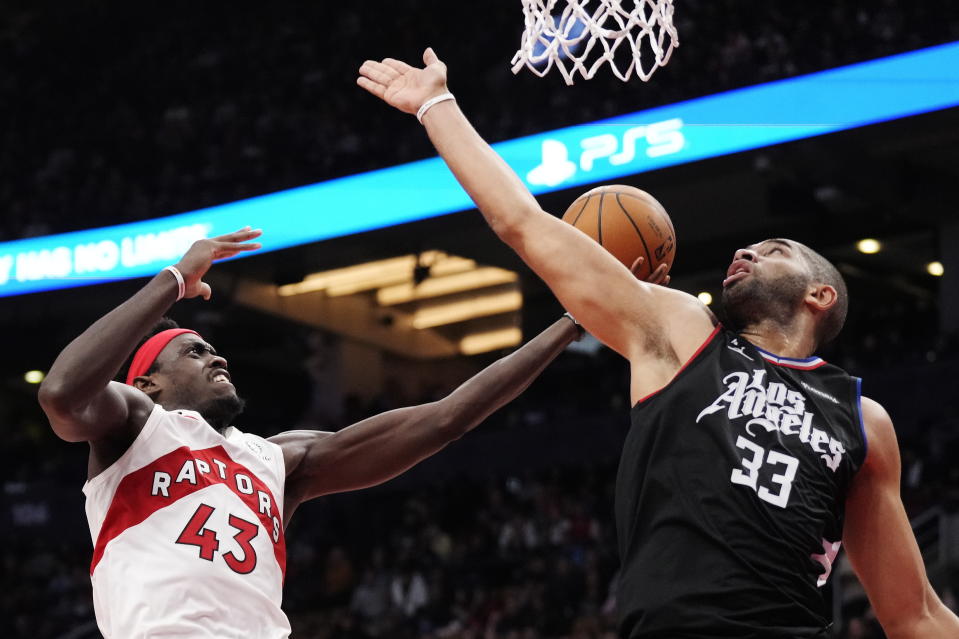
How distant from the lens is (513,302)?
19391 mm

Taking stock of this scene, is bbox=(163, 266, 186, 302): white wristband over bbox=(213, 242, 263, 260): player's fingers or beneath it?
beneath

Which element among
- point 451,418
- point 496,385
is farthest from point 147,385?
point 496,385

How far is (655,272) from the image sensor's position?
11.4ft

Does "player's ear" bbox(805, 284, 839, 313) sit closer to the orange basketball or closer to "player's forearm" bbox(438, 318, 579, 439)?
the orange basketball

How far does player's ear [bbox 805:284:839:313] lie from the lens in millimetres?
2824

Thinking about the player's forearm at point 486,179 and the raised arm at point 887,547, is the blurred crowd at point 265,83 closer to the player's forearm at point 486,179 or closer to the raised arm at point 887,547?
the raised arm at point 887,547

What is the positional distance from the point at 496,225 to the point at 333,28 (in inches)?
643

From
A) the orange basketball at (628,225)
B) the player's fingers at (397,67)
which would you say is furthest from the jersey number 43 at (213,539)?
the player's fingers at (397,67)

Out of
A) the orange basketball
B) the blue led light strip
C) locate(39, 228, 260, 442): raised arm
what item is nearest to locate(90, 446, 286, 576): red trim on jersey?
locate(39, 228, 260, 442): raised arm

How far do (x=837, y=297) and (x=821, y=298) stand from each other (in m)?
0.05

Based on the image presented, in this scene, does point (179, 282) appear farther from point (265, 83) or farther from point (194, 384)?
point (265, 83)

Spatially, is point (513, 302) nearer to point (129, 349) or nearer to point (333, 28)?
point (333, 28)

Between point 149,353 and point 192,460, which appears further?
point 149,353

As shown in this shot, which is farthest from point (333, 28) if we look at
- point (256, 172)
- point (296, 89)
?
point (256, 172)
